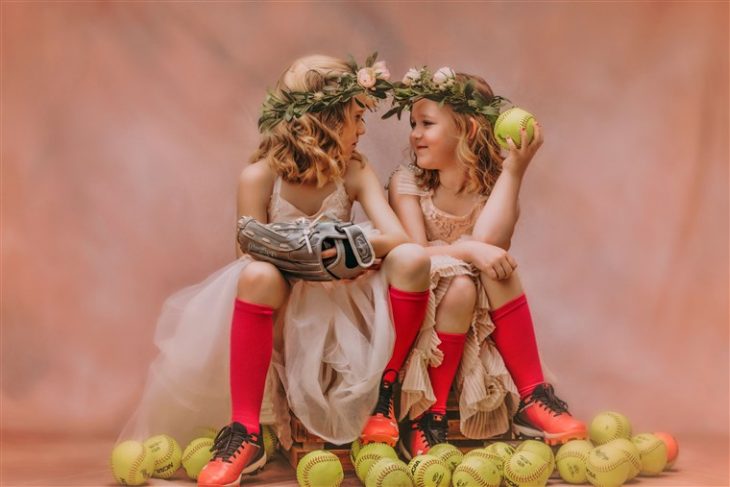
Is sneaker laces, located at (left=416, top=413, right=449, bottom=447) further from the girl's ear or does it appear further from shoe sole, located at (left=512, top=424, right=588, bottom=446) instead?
the girl's ear

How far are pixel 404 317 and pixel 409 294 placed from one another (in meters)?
0.09

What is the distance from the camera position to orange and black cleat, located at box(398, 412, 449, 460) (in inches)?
185

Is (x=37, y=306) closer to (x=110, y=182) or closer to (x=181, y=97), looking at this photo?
(x=110, y=182)

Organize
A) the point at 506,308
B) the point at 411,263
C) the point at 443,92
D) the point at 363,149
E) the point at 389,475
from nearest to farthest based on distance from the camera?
the point at 389,475 < the point at 411,263 < the point at 506,308 < the point at 443,92 < the point at 363,149

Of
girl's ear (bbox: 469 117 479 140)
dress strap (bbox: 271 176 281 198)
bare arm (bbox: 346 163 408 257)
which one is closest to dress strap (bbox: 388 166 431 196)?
bare arm (bbox: 346 163 408 257)

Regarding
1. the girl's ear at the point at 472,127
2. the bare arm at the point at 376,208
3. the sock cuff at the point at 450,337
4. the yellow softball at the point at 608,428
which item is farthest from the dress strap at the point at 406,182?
the yellow softball at the point at 608,428

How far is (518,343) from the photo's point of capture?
4.84 metres

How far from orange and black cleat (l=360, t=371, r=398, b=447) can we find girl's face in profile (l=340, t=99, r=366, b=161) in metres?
0.90

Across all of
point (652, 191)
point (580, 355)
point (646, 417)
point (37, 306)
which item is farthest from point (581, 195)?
point (37, 306)

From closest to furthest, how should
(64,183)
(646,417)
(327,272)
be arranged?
(327,272) < (646,417) < (64,183)

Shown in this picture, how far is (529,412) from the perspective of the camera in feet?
15.9

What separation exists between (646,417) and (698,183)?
1.33 meters

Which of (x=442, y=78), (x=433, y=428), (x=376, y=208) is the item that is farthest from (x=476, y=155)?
(x=433, y=428)

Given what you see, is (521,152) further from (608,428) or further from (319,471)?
(319,471)
